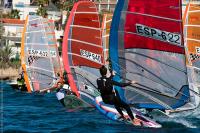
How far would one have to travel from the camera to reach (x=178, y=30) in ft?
56.2

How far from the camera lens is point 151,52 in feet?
58.8

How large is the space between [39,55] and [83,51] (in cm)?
759

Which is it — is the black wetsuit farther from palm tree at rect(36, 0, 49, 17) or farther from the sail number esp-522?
palm tree at rect(36, 0, 49, 17)

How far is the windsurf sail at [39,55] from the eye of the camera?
3038 cm

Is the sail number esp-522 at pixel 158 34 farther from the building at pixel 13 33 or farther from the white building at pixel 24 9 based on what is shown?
the white building at pixel 24 9

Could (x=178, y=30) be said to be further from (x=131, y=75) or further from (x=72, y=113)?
(x=72, y=113)

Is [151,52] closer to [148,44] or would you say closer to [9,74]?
[148,44]

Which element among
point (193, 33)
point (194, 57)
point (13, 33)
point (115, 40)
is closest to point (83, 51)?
point (193, 33)

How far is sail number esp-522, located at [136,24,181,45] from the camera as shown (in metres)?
17.2

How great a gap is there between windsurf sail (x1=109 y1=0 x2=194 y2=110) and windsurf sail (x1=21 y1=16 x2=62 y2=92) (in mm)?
12306

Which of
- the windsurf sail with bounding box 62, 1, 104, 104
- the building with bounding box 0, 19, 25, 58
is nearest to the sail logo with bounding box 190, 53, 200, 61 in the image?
the windsurf sail with bounding box 62, 1, 104, 104

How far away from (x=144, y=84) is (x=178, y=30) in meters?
2.32

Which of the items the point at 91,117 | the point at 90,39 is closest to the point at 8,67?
the point at 90,39

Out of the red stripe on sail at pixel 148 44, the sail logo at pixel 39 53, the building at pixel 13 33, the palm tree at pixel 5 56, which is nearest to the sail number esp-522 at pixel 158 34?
the red stripe on sail at pixel 148 44
